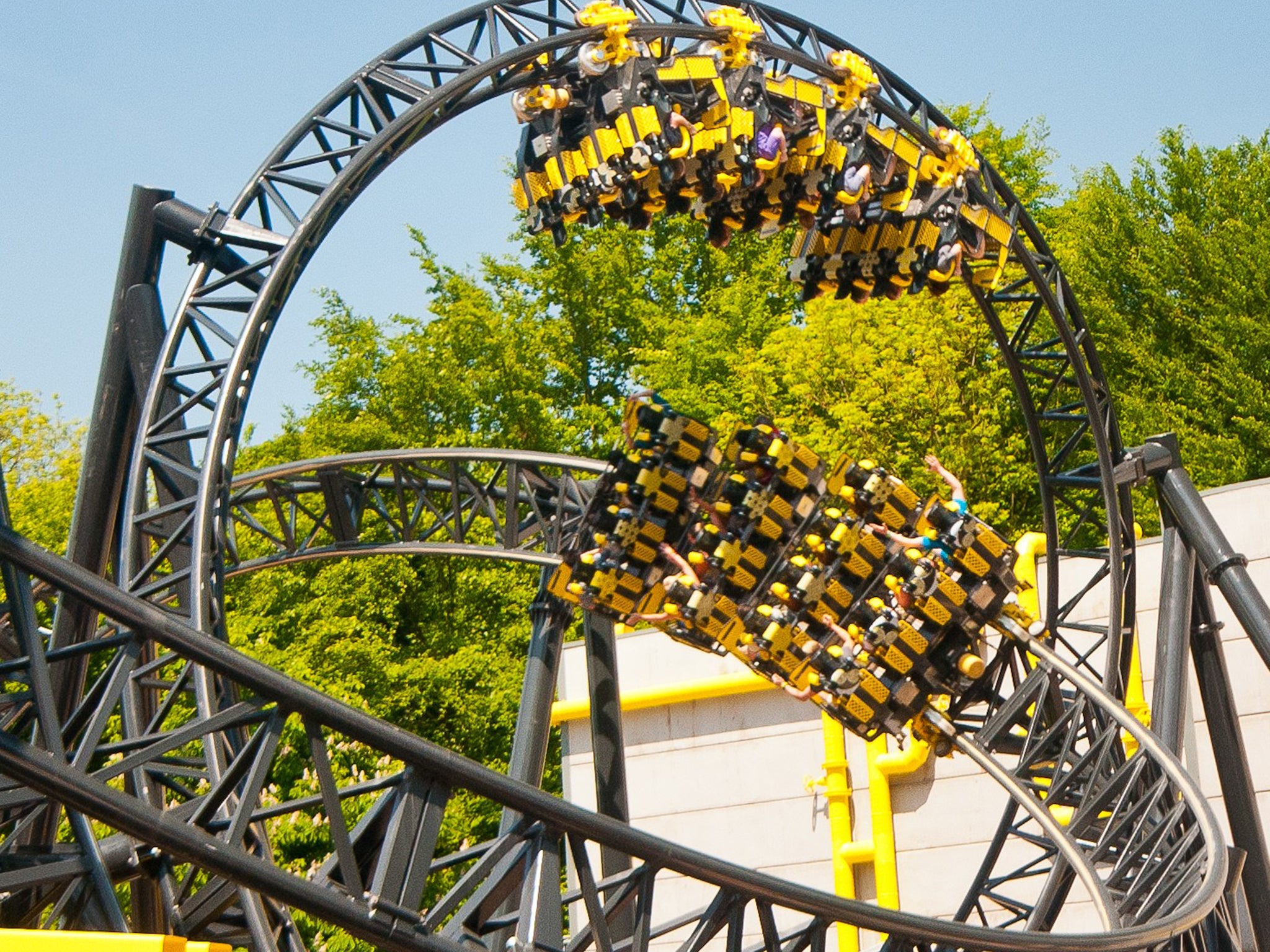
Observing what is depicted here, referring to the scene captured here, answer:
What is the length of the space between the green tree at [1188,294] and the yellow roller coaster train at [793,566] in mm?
9917

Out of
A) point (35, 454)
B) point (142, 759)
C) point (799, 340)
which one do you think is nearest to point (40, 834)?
point (142, 759)

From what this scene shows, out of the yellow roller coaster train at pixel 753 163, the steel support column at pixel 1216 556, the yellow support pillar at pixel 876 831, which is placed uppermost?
the yellow roller coaster train at pixel 753 163

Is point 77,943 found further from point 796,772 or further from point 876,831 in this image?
point 796,772

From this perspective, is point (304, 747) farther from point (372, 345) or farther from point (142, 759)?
point (142, 759)

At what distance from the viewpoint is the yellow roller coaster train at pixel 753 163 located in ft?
31.7

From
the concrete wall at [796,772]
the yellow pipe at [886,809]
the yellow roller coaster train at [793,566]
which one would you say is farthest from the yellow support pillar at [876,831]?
the yellow roller coaster train at [793,566]

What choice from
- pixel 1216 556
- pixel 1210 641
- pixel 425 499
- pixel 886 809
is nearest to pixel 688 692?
pixel 886 809

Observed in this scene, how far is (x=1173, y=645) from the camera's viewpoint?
10898 mm

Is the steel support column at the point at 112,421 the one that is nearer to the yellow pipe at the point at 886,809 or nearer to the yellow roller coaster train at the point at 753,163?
the yellow roller coaster train at the point at 753,163

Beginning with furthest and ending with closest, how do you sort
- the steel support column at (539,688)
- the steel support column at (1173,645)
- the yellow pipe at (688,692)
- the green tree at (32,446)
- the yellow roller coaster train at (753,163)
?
the green tree at (32,446), the yellow pipe at (688,692), the steel support column at (1173,645), the steel support column at (539,688), the yellow roller coaster train at (753,163)

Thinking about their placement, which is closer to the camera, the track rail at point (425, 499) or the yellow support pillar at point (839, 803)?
the track rail at point (425, 499)

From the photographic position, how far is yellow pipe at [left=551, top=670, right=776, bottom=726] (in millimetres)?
14867

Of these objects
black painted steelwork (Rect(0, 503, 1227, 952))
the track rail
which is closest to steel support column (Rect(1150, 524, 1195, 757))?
black painted steelwork (Rect(0, 503, 1227, 952))

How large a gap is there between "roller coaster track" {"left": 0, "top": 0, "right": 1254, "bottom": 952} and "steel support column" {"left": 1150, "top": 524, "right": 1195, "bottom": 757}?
32cm
